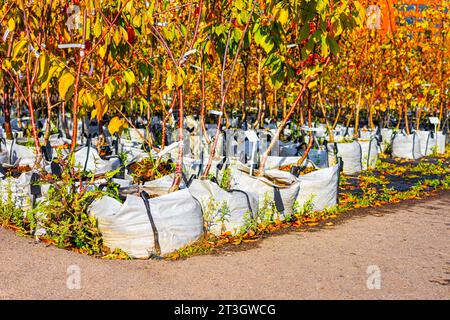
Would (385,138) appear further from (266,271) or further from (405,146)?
(266,271)

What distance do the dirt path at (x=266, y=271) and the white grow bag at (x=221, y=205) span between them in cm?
30

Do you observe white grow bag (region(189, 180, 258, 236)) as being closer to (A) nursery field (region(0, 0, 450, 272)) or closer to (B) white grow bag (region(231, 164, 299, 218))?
(A) nursery field (region(0, 0, 450, 272))

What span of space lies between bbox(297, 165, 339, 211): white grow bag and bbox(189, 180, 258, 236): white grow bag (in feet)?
3.13

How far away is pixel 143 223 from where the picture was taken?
14.3ft

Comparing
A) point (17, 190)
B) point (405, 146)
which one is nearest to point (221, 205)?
point (17, 190)

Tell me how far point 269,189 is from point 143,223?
4.69 feet

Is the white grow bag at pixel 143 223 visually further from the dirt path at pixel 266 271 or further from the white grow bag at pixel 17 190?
the white grow bag at pixel 17 190

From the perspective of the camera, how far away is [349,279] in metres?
3.88

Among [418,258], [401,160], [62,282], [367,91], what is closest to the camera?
[62,282]

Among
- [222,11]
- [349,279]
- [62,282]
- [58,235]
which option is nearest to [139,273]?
[62,282]

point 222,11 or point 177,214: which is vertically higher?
point 222,11

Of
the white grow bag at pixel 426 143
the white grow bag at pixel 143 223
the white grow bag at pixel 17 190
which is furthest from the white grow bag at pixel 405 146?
the white grow bag at pixel 17 190
